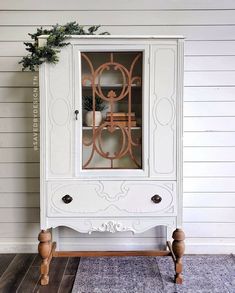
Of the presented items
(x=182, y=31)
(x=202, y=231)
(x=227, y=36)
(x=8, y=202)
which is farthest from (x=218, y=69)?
(x=8, y=202)

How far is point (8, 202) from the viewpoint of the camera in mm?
2320

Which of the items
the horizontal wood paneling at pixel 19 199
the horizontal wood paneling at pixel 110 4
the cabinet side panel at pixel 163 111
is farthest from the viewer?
the horizontal wood paneling at pixel 19 199

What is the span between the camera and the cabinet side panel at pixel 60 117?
1.83 metres

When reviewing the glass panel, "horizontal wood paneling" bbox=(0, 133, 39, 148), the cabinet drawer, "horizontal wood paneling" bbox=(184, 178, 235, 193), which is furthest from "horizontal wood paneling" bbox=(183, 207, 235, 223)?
"horizontal wood paneling" bbox=(0, 133, 39, 148)

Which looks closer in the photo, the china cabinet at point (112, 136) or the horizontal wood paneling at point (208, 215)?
the china cabinet at point (112, 136)

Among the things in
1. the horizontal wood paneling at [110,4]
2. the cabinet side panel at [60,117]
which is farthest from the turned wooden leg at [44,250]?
the horizontal wood paneling at [110,4]

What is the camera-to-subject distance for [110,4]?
2.21 m

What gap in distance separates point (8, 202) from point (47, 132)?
0.82m

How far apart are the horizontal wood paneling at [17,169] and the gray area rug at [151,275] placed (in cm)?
78

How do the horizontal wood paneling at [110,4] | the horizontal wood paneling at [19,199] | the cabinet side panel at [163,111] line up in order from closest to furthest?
the cabinet side panel at [163,111], the horizontal wood paneling at [110,4], the horizontal wood paneling at [19,199]

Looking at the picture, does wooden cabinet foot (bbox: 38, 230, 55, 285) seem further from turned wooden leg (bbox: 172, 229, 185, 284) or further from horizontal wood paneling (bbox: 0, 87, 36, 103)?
horizontal wood paneling (bbox: 0, 87, 36, 103)

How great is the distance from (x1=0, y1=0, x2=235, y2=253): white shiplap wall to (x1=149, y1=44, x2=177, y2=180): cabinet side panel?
1.49ft

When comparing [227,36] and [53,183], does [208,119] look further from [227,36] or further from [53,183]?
[53,183]

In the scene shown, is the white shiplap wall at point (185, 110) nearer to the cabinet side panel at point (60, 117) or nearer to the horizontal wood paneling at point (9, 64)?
the horizontal wood paneling at point (9, 64)
